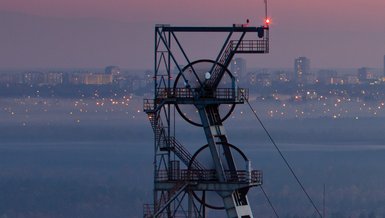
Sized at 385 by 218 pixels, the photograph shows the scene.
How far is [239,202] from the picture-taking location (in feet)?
339

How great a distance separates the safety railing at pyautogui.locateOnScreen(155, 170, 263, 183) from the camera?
102312mm

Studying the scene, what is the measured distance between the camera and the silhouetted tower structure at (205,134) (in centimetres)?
10231

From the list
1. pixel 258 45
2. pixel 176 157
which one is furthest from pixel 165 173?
pixel 258 45

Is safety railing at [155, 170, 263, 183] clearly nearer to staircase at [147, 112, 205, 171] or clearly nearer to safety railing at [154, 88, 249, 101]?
staircase at [147, 112, 205, 171]

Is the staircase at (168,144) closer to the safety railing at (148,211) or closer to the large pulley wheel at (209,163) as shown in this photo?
the large pulley wheel at (209,163)

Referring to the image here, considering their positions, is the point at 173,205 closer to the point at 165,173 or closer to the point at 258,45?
the point at 165,173

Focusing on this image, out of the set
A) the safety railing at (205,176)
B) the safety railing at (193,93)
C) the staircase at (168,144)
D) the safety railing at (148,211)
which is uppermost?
the safety railing at (193,93)

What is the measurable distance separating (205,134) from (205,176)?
2.05 meters

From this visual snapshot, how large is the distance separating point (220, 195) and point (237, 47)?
734cm

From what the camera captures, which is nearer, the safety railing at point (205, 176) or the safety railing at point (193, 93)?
the safety railing at point (205, 176)

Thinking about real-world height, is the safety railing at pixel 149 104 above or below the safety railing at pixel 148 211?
above

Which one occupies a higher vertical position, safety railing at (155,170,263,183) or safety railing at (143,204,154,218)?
safety railing at (155,170,263,183)

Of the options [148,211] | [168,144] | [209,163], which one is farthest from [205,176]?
[148,211]

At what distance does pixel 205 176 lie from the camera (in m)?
103
